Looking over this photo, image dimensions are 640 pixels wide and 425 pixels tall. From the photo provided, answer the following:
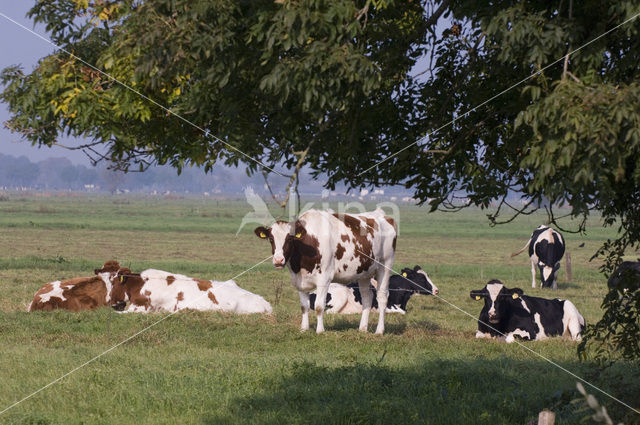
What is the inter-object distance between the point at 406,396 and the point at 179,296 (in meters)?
7.97

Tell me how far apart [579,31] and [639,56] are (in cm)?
62

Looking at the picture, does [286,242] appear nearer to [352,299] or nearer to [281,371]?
[281,371]

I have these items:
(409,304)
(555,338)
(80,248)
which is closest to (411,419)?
(555,338)

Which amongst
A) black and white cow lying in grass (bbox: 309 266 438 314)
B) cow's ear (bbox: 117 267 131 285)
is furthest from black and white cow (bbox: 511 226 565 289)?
cow's ear (bbox: 117 267 131 285)

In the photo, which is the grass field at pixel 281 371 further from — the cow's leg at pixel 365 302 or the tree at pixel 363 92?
the tree at pixel 363 92

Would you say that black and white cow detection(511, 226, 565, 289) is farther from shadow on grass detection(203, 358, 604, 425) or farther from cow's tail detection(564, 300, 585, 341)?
shadow on grass detection(203, 358, 604, 425)

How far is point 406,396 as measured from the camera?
9.24m

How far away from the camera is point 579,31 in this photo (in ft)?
22.4

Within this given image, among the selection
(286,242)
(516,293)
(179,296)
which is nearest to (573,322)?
(516,293)

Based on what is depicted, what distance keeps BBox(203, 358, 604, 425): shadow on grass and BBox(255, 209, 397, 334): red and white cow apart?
304 centimetres

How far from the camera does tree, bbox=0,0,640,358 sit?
6078 millimetres

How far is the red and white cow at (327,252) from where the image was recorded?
A: 13406 millimetres

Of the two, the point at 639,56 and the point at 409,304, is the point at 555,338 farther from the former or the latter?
the point at 639,56

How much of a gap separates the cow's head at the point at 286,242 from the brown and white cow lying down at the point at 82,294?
409 centimetres
